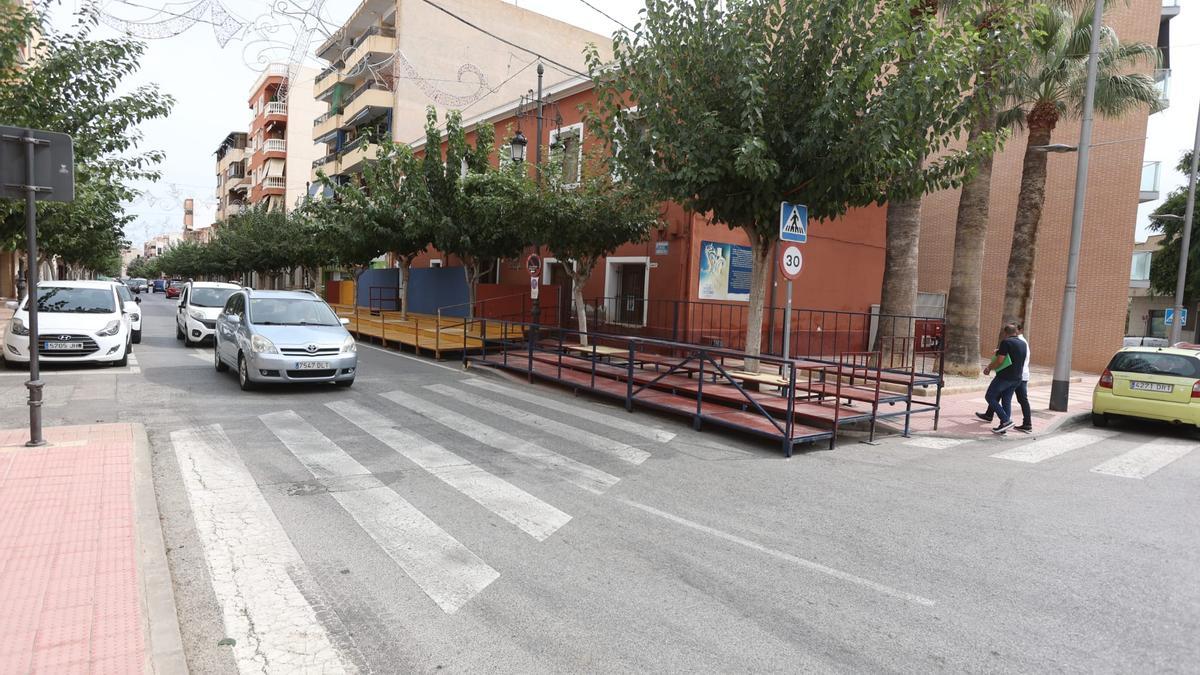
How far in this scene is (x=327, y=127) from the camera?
44.0 m

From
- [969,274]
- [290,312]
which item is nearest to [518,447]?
[290,312]

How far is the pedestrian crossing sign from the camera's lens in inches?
366

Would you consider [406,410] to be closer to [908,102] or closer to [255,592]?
[255,592]

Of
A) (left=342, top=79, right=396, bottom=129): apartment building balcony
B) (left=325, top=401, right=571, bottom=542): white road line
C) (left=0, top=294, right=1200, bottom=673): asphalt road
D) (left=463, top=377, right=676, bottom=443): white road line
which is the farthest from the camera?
(left=342, top=79, right=396, bottom=129): apartment building balcony

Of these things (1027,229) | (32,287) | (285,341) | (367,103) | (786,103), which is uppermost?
(367,103)

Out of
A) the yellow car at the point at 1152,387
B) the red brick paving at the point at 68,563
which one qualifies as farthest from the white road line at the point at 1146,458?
the red brick paving at the point at 68,563

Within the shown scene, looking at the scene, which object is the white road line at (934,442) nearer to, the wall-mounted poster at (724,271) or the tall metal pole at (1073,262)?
the tall metal pole at (1073,262)

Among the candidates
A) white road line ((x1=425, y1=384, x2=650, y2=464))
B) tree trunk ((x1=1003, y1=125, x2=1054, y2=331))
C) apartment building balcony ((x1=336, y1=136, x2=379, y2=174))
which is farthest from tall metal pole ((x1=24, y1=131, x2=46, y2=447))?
apartment building balcony ((x1=336, y1=136, x2=379, y2=174))

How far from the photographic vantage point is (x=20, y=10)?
8.41 meters

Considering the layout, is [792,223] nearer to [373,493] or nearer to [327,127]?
[373,493]

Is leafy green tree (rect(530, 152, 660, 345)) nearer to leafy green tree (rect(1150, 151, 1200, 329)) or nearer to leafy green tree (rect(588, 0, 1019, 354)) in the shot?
leafy green tree (rect(588, 0, 1019, 354))

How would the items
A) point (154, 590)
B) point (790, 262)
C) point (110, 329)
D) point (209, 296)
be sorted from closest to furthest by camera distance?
1. point (154, 590)
2. point (790, 262)
3. point (110, 329)
4. point (209, 296)

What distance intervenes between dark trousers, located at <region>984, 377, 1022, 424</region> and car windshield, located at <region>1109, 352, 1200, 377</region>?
2.58 m

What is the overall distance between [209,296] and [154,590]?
16231 mm
